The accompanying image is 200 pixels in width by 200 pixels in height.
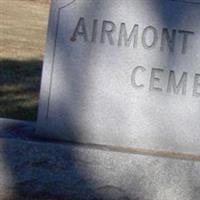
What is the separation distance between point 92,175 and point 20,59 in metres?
9.57

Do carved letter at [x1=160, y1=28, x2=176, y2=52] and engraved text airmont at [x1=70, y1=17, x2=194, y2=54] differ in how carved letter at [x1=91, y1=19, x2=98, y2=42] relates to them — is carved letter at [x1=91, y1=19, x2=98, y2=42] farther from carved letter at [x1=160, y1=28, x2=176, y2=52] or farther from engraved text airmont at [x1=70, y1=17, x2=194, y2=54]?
carved letter at [x1=160, y1=28, x2=176, y2=52]

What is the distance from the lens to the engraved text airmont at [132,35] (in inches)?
278

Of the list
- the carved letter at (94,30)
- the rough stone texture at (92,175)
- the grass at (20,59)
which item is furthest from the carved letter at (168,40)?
the grass at (20,59)

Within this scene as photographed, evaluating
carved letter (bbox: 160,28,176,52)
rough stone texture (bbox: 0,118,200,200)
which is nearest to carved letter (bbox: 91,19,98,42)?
carved letter (bbox: 160,28,176,52)

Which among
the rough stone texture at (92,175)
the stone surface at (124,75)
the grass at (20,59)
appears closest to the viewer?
the rough stone texture at (92,175)

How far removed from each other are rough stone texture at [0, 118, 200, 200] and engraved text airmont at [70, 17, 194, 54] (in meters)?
0.80

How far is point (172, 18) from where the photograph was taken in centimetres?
705

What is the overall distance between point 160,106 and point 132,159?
50 centimetres

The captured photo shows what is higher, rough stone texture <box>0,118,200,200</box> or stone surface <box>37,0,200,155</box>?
stone surface <box>37,0,200,155</box>

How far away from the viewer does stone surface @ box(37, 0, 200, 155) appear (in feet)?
23.2

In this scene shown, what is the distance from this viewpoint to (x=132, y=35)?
23.2 ft

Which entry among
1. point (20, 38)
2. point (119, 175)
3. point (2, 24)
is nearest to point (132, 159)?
point (119, 175)

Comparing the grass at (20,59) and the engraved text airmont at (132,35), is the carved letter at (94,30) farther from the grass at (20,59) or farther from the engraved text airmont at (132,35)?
Answer: the grass at (20,59)

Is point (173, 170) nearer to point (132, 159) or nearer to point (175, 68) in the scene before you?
point (132, 159)
